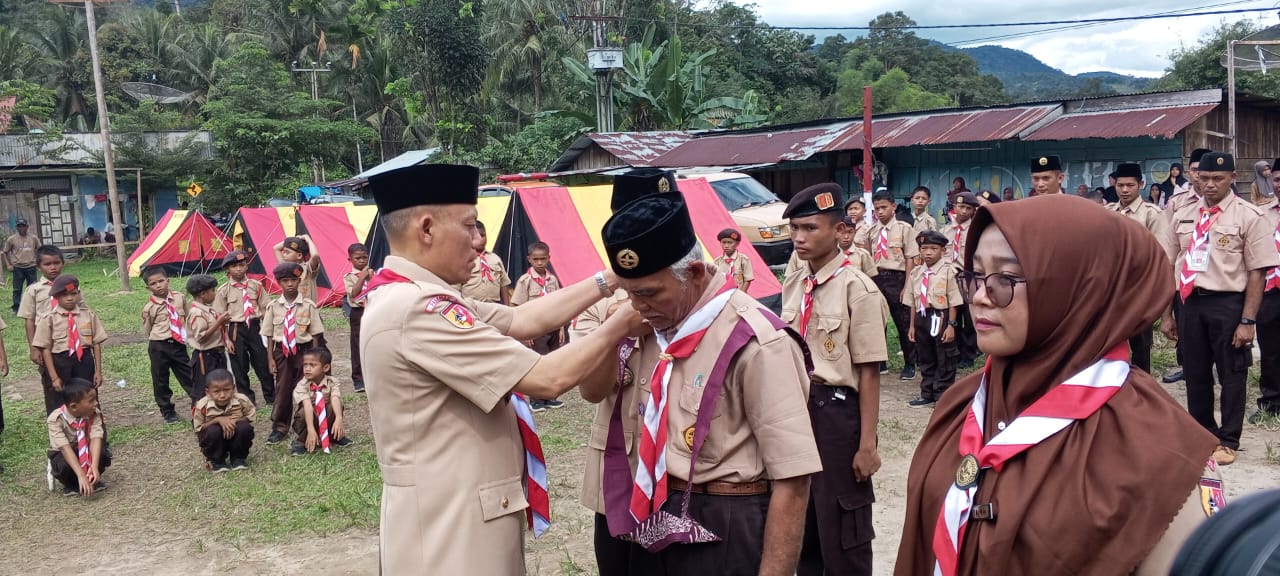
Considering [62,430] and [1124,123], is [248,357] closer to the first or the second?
[62,430]

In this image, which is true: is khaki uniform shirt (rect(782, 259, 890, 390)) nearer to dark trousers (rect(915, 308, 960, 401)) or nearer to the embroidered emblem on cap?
the embroidered emblem on cap

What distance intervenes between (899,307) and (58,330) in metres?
8.05

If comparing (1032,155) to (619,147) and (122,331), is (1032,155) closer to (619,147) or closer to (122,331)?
(619,147)

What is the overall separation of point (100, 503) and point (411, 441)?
5.24 metres

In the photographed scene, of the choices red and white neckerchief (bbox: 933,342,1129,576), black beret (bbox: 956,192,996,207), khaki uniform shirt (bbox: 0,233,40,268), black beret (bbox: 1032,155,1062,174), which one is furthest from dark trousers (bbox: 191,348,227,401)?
khaki uniform shirt (bbox: 0,233,40,268)

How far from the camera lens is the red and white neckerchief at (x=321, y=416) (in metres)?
7.24

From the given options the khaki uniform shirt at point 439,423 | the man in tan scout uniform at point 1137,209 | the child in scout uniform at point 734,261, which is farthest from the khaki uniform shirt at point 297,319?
the man in tan scout uniform at point 1137,209

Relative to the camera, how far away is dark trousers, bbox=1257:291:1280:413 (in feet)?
19.8

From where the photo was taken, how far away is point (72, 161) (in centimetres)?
2831

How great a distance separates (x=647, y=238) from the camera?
2.29 metres

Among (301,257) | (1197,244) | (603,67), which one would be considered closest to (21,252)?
(301,257)

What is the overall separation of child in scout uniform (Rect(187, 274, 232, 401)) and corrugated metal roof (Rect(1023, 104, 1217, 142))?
13.5 metres

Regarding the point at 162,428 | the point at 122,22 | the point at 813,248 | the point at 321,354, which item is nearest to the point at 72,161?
the point at 122,22

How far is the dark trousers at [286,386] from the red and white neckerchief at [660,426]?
6122mm
